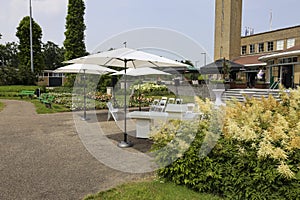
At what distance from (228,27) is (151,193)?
3527cm

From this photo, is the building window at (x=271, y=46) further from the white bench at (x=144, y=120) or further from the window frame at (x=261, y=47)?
the white bench at (x=144, y=120)

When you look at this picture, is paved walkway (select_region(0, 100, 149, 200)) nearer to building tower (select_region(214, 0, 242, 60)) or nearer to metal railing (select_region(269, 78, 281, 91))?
metal railing (select_region(269, 78, 281, 91))

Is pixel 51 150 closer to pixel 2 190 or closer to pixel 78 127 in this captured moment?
pixel 2 190

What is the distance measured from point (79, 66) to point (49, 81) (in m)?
33.8

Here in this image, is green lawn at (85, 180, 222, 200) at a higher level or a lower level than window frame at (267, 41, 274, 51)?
lower

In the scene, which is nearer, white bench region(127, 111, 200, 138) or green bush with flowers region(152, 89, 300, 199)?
green bush with flowers region(152, 89, 300, 199)

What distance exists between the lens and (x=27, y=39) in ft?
97.2

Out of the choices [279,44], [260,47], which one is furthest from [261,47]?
[279,44]

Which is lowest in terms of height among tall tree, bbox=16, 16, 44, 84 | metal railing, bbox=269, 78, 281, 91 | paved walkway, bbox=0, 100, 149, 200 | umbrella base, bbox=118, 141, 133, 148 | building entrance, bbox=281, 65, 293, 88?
paved walkway, bbox=0, 100, 149, 200

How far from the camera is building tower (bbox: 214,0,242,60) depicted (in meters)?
34.4

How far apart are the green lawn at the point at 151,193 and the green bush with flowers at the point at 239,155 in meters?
0.13

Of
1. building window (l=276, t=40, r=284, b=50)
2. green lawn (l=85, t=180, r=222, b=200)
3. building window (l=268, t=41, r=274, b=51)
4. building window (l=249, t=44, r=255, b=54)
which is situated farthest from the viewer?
building window (l=249, t=44, r=255, b=54)

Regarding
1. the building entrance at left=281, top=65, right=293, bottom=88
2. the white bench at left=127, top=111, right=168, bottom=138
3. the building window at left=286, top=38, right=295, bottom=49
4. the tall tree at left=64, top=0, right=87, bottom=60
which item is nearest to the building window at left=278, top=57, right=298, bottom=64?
the building entrance at left=281, top=65, right=293, bottom=88

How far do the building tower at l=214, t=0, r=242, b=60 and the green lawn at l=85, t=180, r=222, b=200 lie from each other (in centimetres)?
3450
